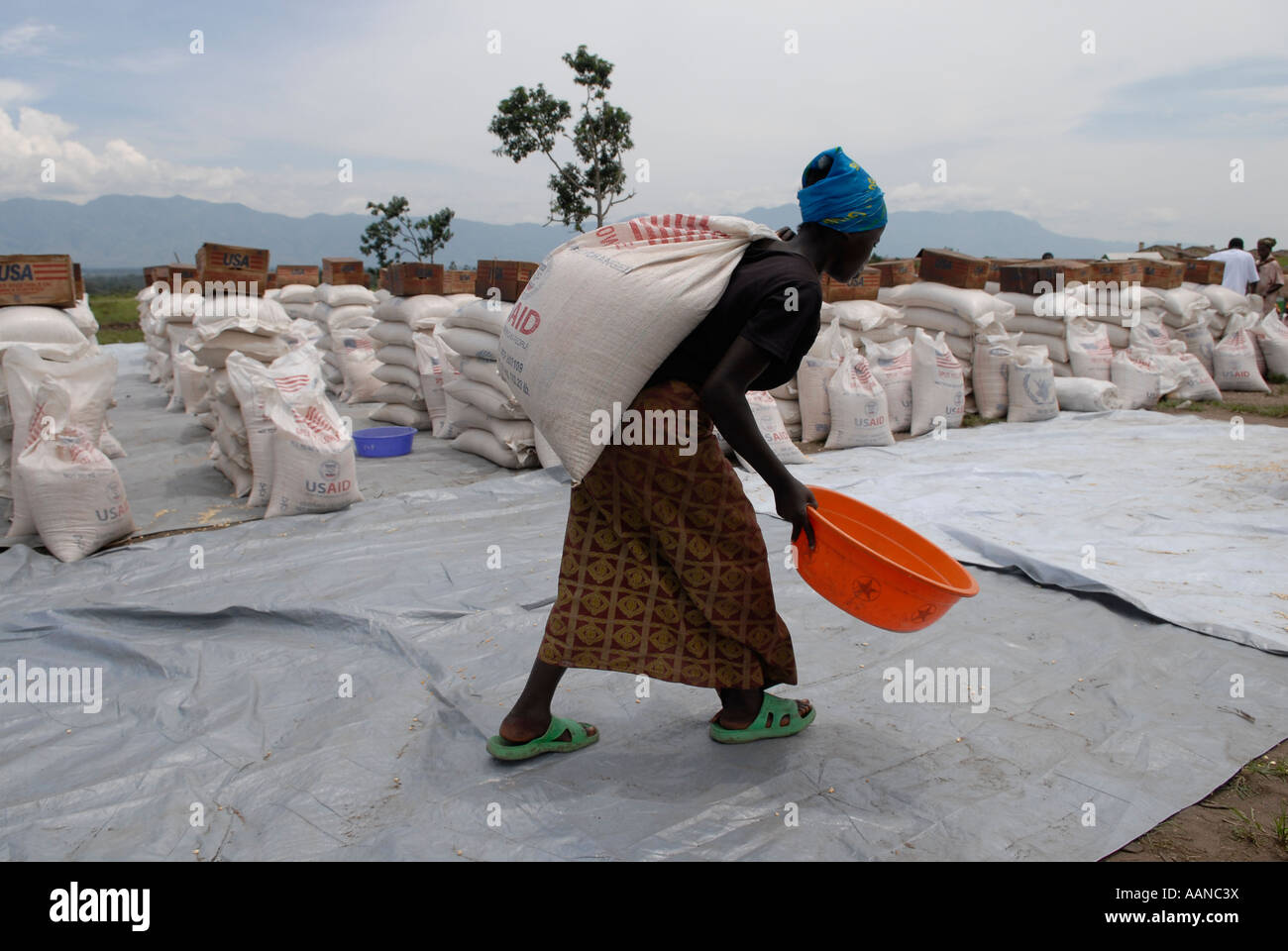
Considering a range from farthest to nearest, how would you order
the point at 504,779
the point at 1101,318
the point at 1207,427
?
the point at 1101,318, the point at 1207,427, the point at 504,779

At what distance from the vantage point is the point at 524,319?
1.50 metres

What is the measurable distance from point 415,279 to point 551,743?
4743 millimetres

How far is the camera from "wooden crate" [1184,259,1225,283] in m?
7.28

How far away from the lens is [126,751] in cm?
174

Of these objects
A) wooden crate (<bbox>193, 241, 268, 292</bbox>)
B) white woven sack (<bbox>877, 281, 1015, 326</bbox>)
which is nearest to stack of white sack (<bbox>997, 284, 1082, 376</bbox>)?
white woven sack (<bbox>877, 281, 1015, 326</bbox>)

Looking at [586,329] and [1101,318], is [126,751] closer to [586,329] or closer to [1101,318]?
[586,329]

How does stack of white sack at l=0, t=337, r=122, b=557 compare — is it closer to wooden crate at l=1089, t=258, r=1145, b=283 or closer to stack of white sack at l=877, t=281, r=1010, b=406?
stack of white sack at l=877, t=281, r=1010, b=406

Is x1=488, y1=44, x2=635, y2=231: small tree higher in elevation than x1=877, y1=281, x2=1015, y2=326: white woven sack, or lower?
higher

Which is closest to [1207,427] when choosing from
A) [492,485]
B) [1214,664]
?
[1214,664]

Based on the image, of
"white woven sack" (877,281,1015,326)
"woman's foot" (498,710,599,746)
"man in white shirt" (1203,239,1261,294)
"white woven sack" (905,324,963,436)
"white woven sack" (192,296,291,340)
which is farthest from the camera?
"man in white shirt" (1203,239,1261,294)

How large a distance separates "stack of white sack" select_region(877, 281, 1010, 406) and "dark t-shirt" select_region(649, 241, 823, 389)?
4.06 m

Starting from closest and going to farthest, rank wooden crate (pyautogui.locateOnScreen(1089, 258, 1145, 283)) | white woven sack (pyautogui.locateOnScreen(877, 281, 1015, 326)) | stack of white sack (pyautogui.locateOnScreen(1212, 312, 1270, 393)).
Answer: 1. white woven sack (pyautogui.locateOnScreen(877, 281, 1015, 326))
2. wooden crate (pyautogui.locateOnScreen(1089, 258, 1145, 283))
3. stack of white sack (pyautogui.locateOnScreen(1212, 312, 1270, 393))

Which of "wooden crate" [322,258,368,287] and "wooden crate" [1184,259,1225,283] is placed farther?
"wooden crate" [322,258,368,287]

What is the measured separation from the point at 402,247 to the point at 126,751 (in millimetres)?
16316
